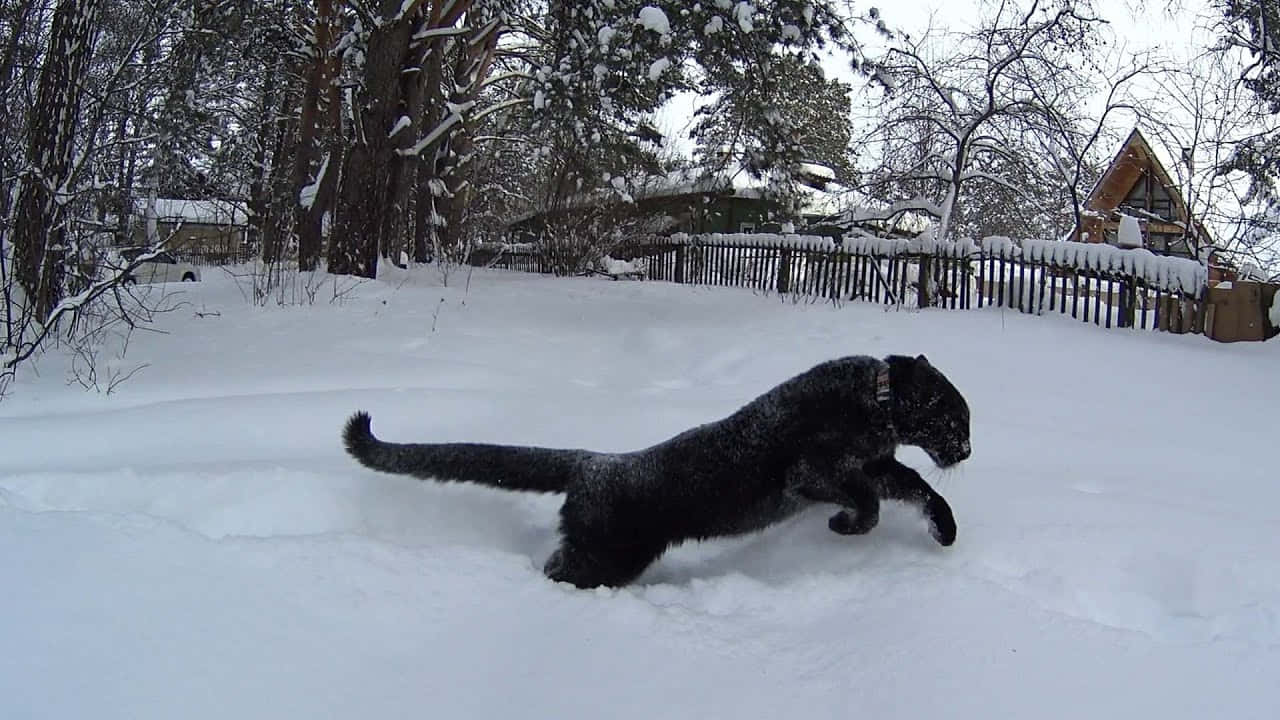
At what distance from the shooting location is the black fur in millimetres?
3375

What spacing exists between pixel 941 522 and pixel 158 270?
23199 millimetres

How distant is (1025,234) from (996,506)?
2232cm

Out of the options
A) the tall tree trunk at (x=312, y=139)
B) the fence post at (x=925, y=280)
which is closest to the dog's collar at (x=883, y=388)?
the fence post at (x=925, y=280)

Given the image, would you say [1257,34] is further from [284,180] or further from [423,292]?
[284,180]

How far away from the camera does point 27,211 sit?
7445 mm

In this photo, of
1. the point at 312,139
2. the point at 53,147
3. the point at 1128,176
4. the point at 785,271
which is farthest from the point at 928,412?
the point at 1128,176

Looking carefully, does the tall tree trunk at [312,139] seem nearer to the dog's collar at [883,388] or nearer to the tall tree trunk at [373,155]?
the tall tree trunk at [373,155]

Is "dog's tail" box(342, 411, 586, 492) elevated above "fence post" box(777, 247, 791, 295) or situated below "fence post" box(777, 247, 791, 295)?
below

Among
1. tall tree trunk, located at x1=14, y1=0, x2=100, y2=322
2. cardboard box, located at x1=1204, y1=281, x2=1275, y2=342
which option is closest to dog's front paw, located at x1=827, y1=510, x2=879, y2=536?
cardboard box, located at x1=1204, y1=281, x2=1275, y2=342

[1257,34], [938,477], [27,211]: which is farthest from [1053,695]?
[1257,34]

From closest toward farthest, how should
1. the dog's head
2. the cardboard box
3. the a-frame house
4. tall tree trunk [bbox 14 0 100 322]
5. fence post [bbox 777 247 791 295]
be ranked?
the dog's head
tall tree trunk [bbox 14 0 100 322]
the cardboard box
fence post [bbox 777 247 791 295]
the a-frame house

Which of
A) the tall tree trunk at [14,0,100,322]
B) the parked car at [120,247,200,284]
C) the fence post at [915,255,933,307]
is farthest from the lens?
the fence post at [915,255,933,307]

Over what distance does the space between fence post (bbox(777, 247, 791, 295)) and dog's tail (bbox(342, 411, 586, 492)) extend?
36.1ft

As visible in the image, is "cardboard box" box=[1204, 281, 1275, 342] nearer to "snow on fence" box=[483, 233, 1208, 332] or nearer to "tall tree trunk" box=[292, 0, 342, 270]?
"snow on fence" box=[483, 233, 1208, 332]
